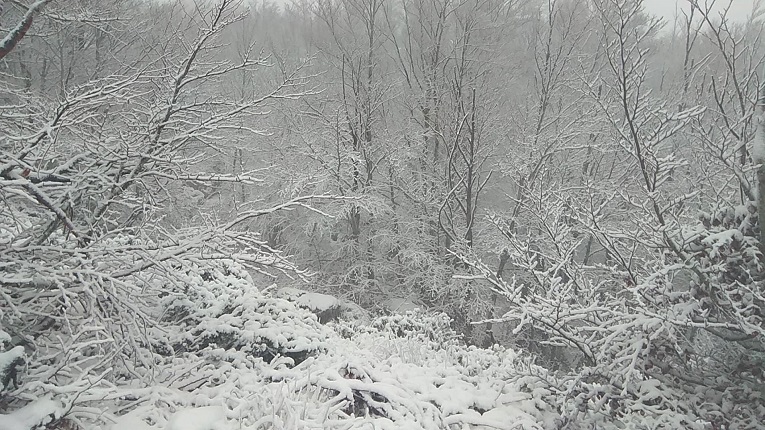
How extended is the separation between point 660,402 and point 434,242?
959 centimetres

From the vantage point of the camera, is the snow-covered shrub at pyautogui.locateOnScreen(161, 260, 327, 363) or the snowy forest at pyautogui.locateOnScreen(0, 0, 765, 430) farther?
the snow-covered shrub at pyautogui.locateOnScreen(161, 260, 327, 363)

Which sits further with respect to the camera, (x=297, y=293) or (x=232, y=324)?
(x=297, y=293)

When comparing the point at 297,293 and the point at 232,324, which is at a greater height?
the point at 232,324

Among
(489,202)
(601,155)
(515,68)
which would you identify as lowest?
(489,202)

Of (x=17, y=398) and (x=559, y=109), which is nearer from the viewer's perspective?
(x=17, y=398)

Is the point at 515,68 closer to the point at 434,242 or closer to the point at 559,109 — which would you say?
the point at 559,109

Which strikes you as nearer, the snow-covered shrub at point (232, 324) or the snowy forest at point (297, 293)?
the snowy forest at point (297, 293)

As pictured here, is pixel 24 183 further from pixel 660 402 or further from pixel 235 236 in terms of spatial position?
pixel 660 402

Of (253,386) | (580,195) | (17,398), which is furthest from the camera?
(580,195)

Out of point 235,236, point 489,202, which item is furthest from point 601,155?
point 235,236

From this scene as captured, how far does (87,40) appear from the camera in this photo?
11195 mm

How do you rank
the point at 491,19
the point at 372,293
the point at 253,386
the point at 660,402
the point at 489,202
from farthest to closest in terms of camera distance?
the point at 489,202
the point at 372,293
the point at 491,19
the point at 253,386
the point at 660,402

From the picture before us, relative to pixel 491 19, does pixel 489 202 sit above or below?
below

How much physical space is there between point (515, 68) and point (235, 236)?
12.2 meters
